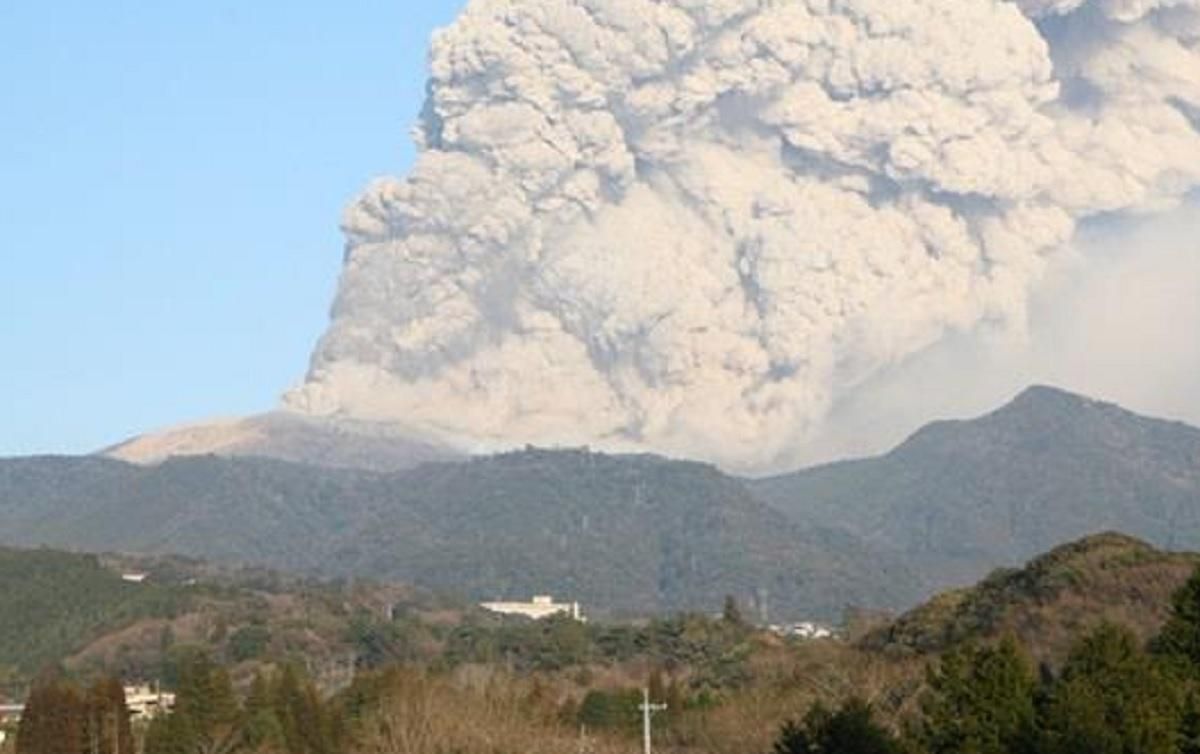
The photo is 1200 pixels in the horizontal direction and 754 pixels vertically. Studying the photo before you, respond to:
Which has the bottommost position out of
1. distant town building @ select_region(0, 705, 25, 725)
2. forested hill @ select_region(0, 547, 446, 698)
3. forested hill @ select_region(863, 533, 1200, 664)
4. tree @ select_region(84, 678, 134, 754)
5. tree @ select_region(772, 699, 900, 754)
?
tree @ select_region(772, 699, 900, 754)

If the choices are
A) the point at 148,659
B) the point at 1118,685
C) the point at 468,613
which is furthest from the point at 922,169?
the point at 1118,685

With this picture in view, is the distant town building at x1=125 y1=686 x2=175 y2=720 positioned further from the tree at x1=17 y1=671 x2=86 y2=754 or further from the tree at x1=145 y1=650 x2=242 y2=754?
the tree at x1=17 y1=671 x2=86 y2=754

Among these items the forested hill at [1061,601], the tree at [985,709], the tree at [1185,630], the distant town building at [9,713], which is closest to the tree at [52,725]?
the forested hill at [1061,601]

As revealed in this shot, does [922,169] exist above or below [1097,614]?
above

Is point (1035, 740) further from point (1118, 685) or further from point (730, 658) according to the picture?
point (730, 658)

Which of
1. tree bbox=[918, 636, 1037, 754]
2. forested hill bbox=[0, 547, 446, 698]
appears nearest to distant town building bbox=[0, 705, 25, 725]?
forested hill bbox=[0, 547, 446, 698]

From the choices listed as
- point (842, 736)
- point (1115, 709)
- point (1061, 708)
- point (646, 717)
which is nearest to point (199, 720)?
point (646, 717)

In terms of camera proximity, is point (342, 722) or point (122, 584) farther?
point (122, 584)

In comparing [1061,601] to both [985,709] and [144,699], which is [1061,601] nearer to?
[985,709]
